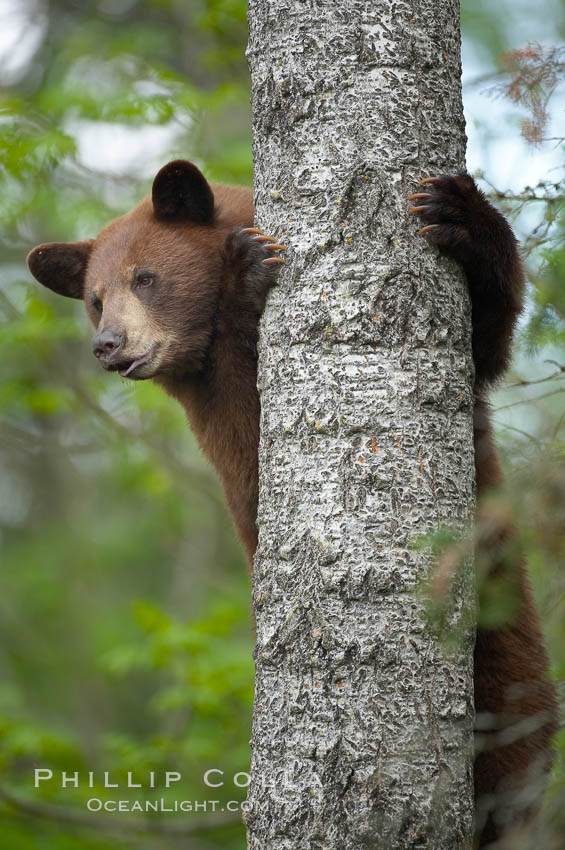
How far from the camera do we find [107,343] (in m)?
3.75

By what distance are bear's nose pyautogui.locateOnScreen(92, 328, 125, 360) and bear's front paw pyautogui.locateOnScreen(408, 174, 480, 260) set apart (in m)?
1.55

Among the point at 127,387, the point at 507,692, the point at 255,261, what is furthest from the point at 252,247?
the point at 127,387

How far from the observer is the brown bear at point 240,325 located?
117 inches

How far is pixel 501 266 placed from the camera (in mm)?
3049

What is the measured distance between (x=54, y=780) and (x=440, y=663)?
512cm

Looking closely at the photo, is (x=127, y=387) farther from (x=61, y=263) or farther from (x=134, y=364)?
(x=134, y=364)

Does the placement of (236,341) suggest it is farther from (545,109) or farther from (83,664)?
(83,664)

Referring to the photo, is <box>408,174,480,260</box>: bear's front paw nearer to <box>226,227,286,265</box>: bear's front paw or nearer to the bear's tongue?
<box>226,227,286,265</box>: bear's front paw

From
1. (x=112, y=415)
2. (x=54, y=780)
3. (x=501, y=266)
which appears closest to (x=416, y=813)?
(x=501, y=266)

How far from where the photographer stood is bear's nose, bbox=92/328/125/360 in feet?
12.3

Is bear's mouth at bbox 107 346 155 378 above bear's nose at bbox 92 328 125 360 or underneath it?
underneath

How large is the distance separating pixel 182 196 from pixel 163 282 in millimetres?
397

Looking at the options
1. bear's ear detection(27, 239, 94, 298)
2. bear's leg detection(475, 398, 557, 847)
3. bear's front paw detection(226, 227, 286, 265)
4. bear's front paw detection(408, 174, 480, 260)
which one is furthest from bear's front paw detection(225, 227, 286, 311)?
bear's ear detection(27, 239, 94, 298)

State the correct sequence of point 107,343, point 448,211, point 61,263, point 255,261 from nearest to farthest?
point 448,211 < point 255,261 < point 107,343 < point 61,263
